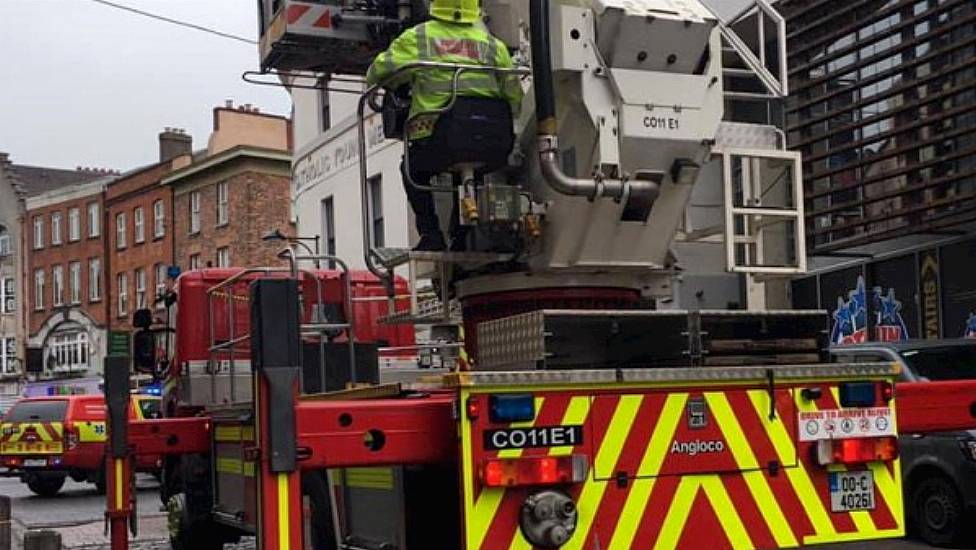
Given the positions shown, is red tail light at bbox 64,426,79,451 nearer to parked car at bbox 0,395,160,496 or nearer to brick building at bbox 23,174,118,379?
parked car at bbox 0,395,160,496

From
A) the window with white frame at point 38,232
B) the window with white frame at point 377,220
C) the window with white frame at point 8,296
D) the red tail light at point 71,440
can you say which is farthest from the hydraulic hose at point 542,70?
the window with white frame at point 8,296

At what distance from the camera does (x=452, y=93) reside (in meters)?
5.32

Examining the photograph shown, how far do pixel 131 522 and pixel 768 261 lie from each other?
3.91 metres

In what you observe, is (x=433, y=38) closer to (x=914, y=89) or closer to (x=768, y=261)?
(x=768, y=261)

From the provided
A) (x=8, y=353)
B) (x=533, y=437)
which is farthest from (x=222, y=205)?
(x=533, y=437)

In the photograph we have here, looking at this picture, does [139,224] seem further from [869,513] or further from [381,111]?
[869,513]

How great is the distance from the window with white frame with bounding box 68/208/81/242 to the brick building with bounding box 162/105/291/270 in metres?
10.6

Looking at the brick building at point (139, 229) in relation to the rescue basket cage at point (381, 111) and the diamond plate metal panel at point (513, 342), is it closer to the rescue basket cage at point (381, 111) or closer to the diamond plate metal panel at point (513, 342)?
the rescue basket cage at point (381, 111)

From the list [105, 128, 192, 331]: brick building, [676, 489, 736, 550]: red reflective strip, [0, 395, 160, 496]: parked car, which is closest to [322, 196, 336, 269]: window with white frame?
[0, 395, 160, 496]: parked car

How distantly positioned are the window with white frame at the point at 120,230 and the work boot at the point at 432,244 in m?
53.6

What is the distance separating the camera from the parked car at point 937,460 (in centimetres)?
1027

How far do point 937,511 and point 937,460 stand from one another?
478mm

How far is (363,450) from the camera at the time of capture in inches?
181

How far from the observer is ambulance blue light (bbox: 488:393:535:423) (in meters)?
4.54
